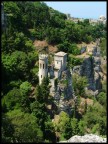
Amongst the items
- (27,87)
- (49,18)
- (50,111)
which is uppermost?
(49,18)

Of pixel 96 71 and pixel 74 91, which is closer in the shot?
pixel 74 91

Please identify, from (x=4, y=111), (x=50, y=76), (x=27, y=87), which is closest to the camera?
(x=4, y=111)

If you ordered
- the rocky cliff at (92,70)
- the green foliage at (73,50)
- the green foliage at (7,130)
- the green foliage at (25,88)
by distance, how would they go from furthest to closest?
the green foliage at (73,50), the rocky cliff at (92,70), the green foliage at (25,88), the green foliage at (7,130)

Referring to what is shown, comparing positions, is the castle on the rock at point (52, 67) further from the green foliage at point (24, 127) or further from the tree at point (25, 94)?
the green foliage at point (24, 127)

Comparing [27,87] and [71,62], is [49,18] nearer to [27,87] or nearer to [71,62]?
[71,62]

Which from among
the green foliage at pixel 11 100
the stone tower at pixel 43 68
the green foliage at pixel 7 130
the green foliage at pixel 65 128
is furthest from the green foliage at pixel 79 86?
the green foliage at pixel 7 130

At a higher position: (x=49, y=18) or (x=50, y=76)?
(x=49, y=18)

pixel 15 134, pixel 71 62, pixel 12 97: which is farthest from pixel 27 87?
pixel 71 62

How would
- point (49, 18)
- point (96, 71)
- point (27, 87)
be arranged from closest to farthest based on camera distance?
point (27, 87) → point (96, 71) → point (49, 18)

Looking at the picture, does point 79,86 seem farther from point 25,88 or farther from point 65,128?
point 65,128
